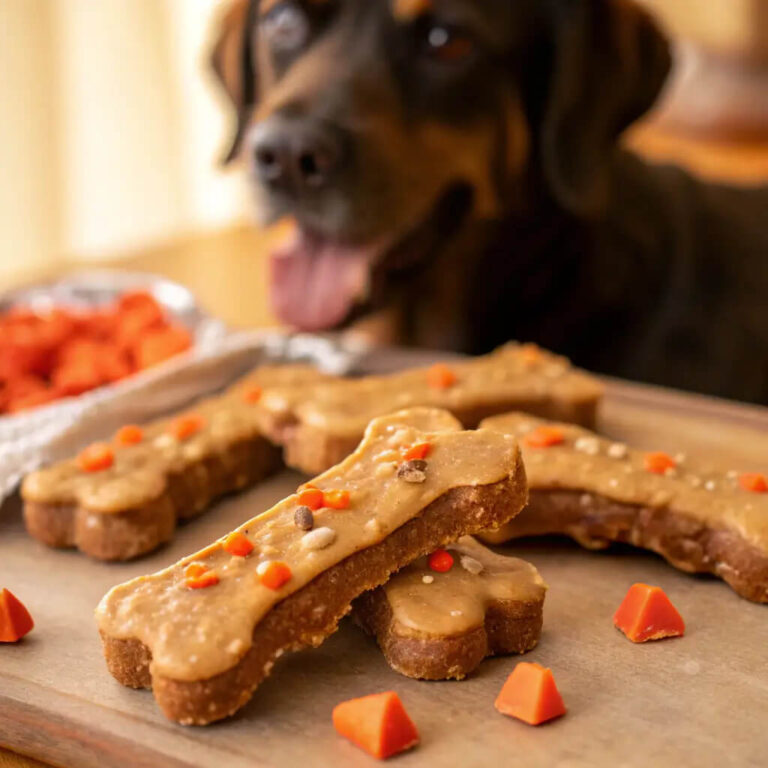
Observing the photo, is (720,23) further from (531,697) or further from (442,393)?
(531,697)

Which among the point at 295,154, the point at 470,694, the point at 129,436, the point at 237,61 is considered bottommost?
the point at 470,694

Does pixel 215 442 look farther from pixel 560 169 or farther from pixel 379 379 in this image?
pixel 560 169

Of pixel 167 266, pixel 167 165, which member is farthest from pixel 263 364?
pixel 167 165

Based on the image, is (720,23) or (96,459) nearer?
(96,459)

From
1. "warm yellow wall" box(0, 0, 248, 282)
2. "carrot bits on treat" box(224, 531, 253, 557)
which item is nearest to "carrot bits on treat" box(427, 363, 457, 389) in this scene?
"carrot bits on treat" box(224, 531, 253, 557)

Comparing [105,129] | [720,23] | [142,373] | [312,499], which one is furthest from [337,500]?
[720,23]

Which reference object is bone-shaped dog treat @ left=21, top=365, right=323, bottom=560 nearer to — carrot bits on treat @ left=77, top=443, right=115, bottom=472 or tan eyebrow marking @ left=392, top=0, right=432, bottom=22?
carrot bits on treat @ left=77, top=443, right=115, bottom=472

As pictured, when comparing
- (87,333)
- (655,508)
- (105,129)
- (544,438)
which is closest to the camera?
(655,508)
